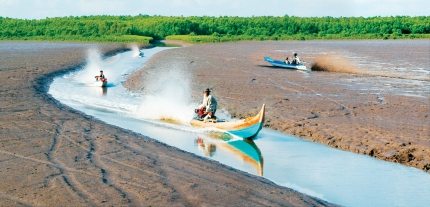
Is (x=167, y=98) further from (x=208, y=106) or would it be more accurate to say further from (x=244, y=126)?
(x=244, y=126)

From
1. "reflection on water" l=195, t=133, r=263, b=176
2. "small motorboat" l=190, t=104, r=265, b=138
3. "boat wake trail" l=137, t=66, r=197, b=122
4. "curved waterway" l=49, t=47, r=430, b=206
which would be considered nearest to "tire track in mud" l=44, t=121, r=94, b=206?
"curved waterway" l=49, t=47, r=430, b=206

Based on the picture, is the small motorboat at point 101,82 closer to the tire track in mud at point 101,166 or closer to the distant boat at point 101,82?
the distant boat at point 101,82

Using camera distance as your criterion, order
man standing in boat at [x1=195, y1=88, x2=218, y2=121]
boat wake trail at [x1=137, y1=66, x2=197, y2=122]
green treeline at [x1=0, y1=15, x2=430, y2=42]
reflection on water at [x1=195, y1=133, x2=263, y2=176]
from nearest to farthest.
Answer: reflection on water at [x1=195, y1=133, x2=263, y2=176] < man standing in boat at [x1=195, y1=88, x2=218, y2=121] < boat wake trail at [x1=137, y1=66, x2=197, y2=122] < green treeline at [x1=0, y1=15, x2=430, y2=42]

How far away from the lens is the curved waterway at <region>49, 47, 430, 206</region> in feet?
40.9

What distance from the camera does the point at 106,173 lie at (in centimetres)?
1201

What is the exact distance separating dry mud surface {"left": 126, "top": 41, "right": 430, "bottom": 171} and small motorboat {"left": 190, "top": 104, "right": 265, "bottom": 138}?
1.71 m

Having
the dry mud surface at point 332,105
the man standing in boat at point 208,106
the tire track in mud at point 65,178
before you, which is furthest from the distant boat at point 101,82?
the tire track in mud at point 65,178

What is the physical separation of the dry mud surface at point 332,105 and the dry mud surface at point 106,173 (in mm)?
4672

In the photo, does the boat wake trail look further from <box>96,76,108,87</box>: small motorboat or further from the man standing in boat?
<box>96,76,108,87</box>: small motorboat

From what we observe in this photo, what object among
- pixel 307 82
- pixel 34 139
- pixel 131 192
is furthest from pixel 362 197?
pixel 307 82

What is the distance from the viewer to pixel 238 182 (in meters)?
12.1

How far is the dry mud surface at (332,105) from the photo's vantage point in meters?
16.3

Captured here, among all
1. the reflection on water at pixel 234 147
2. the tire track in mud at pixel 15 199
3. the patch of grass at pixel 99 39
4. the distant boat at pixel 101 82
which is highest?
the tire track in mud at pixel 15 199

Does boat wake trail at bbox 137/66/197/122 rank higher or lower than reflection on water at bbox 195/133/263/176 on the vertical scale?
lower
